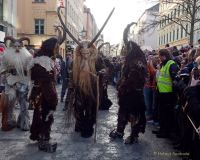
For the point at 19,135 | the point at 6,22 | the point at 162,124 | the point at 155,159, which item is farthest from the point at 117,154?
the point at 6,22

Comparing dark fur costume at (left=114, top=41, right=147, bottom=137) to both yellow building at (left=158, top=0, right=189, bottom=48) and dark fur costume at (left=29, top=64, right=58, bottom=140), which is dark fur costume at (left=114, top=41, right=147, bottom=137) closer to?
dark fur costume at (left=29, top=64, right=58, bottom=140)

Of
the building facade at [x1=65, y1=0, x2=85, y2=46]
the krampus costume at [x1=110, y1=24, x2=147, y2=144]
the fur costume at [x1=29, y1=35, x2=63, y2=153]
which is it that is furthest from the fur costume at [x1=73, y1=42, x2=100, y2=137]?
the building facade at [x1=65, y1=0, x2=85, y2=46]

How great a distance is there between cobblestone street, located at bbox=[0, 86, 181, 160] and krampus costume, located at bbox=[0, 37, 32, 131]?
27 centimetres

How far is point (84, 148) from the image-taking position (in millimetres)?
7645

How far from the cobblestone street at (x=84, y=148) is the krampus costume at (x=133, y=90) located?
1.23 feet

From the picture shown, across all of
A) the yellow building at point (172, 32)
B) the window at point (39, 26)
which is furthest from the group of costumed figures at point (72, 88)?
the yellow building at point (172, 32)

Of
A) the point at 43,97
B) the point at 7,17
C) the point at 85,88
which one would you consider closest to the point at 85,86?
the point at 85,88

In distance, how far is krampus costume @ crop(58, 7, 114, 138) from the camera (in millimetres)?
8555

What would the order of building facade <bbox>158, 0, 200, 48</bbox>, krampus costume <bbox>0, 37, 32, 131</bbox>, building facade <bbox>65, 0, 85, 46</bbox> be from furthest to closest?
building facade <bbox>65, 0, 85, 46</bbox> → building facade <bbox>158, 0, 200, 48</bbox> → krampus costume <bbox>0, 37, 32, 131</bbox>

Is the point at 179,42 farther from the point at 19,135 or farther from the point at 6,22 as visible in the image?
the point at 19,135

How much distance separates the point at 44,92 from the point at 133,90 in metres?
1.83

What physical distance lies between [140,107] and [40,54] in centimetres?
227

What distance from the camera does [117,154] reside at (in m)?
7.25

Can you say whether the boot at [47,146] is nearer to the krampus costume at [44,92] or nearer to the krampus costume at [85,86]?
the krampus costume at [44,92]
